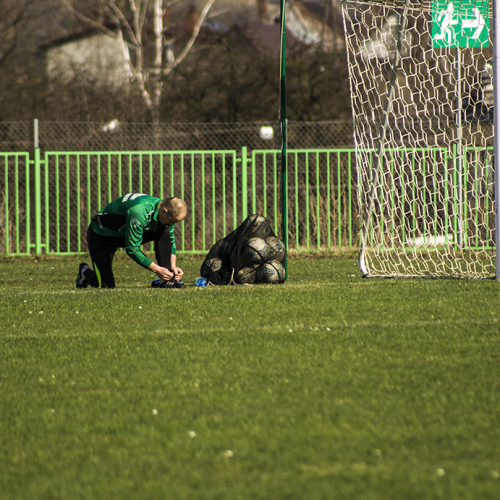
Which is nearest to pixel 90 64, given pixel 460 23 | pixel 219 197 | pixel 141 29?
pixel 141 29

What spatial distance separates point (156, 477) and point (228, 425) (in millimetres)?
574

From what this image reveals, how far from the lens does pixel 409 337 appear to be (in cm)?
472

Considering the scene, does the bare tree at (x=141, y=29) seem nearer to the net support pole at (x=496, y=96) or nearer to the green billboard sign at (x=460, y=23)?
the green billboard sign at (x=460, y=23)

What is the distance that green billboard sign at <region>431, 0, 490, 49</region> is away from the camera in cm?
823

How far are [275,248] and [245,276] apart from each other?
Answer: 42 centimetres

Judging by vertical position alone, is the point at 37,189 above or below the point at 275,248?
above

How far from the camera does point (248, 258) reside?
7438mm

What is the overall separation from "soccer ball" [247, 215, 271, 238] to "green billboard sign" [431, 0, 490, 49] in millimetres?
3067

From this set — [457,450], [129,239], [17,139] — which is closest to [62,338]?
[129,239]

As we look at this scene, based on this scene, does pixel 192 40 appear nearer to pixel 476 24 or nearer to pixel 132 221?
pixel 476 24

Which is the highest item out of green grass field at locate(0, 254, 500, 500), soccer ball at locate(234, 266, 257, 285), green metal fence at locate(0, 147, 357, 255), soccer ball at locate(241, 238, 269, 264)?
green metal fence at locate(0, 147, 357, 255)

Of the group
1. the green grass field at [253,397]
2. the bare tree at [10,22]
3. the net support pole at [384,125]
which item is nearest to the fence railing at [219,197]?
the net support pole at [384,125]

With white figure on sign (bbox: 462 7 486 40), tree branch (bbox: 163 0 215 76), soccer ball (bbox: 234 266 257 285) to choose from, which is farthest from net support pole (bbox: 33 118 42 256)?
tree branch (bbox: 163 0 215 76)

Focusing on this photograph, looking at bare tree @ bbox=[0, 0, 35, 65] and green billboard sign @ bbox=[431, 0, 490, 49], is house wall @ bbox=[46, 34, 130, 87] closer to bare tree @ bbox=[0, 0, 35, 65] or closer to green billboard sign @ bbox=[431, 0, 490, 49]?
bare tree @ bbox=[0, 0, 35, 65]
